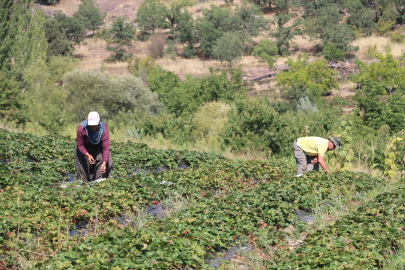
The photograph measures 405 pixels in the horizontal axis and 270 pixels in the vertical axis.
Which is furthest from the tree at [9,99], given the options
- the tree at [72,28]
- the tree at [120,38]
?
the tree at [72,28]

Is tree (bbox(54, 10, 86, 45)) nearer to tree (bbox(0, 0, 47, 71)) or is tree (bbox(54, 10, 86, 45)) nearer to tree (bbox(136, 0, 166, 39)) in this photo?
tree (bbox(136, 0, 166, 39))

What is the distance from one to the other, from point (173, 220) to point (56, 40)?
59.5 metres

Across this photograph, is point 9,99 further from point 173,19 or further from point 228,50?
point 173,19

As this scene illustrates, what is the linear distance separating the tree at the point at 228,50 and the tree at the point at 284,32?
647 cm

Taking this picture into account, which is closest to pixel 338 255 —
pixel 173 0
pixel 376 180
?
pixel 376 180

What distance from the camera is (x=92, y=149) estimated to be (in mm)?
9266

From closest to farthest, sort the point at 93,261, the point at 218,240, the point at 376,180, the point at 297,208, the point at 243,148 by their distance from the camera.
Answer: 1. the point at 93,261
2. the point at 218,240
3. the point at 297,208
4. the point at 376,180
5. the point at 243,148

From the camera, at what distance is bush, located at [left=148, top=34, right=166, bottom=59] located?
6406 centimetres

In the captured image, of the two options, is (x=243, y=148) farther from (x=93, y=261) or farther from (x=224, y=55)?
(x=224, y=55)

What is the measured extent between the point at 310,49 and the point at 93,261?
202 feet

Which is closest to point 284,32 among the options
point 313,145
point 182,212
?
point 313,145

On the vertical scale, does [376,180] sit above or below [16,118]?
above

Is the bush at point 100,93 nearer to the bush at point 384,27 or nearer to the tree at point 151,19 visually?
the tree at point 151,19

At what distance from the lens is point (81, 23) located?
68625 millimetres
